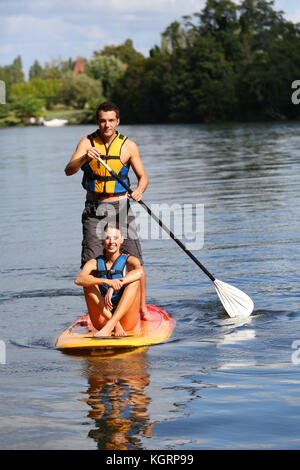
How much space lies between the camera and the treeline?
6906 cm

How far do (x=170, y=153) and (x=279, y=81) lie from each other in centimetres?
3775

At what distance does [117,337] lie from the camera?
673 cm

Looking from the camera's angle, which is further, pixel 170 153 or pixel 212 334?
pixel 170 153

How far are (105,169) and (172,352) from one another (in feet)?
5.70

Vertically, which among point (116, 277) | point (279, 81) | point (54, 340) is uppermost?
point (279, 81)

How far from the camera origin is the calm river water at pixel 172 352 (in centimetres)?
488

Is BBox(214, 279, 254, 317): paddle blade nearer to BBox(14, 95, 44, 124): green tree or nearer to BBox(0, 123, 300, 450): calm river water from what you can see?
BBox(0, 123, 300, 450): calm river water

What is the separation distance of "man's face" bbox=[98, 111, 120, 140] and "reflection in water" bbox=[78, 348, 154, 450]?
6.43 feet

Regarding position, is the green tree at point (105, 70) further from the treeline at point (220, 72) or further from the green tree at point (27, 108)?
the treeline at point (220, 72)

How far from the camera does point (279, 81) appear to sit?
223 feet

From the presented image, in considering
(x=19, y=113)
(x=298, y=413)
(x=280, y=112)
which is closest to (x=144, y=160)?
(x=298, y=413)
